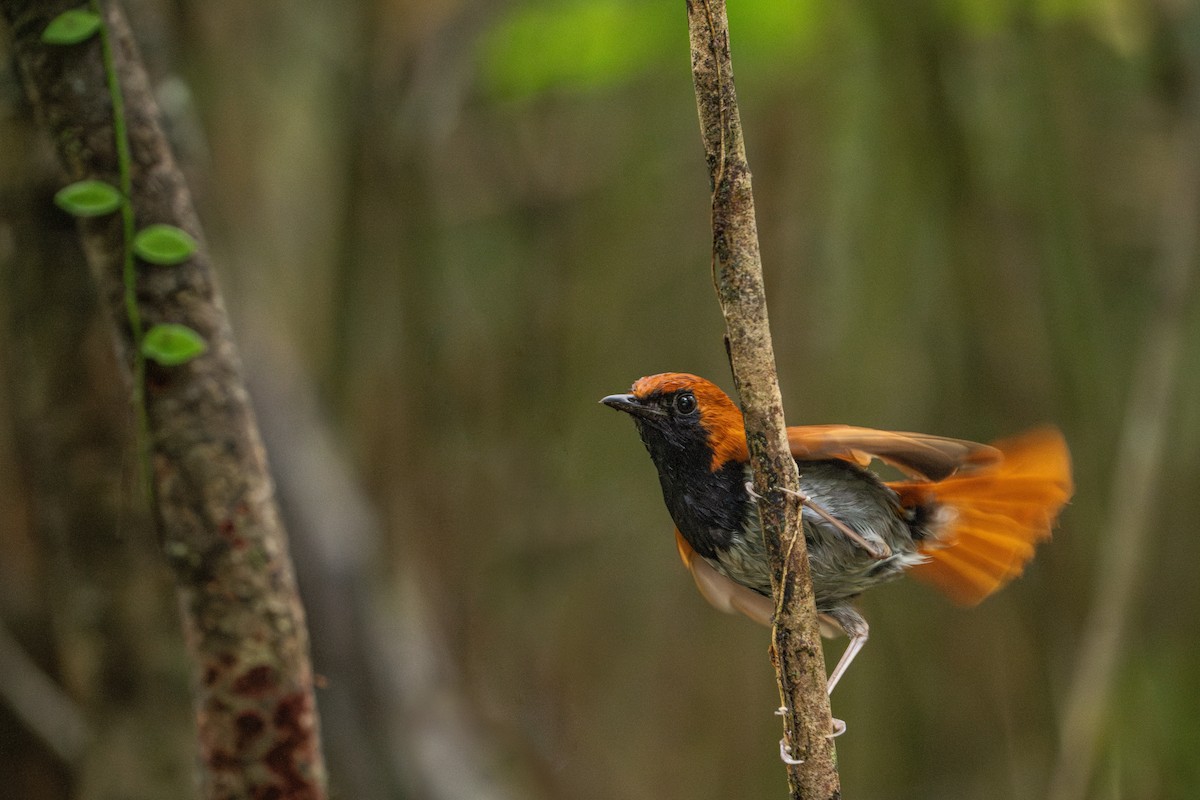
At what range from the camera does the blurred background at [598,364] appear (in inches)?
143

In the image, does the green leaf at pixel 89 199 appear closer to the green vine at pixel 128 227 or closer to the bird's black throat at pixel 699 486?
the green vine at pixel 128 227

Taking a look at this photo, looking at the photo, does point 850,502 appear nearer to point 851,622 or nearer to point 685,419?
point 851,622

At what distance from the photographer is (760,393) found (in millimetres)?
1588

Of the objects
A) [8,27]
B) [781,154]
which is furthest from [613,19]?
[8,27]

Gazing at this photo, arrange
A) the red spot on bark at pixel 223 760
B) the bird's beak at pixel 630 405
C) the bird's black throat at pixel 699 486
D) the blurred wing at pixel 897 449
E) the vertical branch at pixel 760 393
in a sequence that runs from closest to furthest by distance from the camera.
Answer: the vertical branch at pixel 760 393
the blurred wing at pixel 897 449
the bird's beak at pixel 630 405
the bird's black throat at pixel 699 486
the red spot on bark at pixel 223 760

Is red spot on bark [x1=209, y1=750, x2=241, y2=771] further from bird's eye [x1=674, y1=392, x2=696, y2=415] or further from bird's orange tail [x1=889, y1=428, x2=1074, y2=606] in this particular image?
bird's orange tail [x1=889, y1=428, x2=1074, y2=606]

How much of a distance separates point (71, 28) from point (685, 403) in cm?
132

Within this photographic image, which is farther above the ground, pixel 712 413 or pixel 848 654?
pixel 712 413

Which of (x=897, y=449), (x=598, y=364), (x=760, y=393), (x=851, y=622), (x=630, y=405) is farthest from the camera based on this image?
(x=598, y=364)

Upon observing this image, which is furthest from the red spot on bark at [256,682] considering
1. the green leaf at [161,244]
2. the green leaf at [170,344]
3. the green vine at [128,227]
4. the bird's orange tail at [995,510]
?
the bird's orange tail at [995,510]

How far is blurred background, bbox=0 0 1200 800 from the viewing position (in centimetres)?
364

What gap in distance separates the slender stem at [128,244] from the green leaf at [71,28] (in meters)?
0.02

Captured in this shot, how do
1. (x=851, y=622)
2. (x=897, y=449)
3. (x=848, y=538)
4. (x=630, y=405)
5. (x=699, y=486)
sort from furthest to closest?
(x=851, y=622), (x=848, y=538), (x=699, y=486), (x=630, y=405), (x=897, y=449)

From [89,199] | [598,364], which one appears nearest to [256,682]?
[89,199]
